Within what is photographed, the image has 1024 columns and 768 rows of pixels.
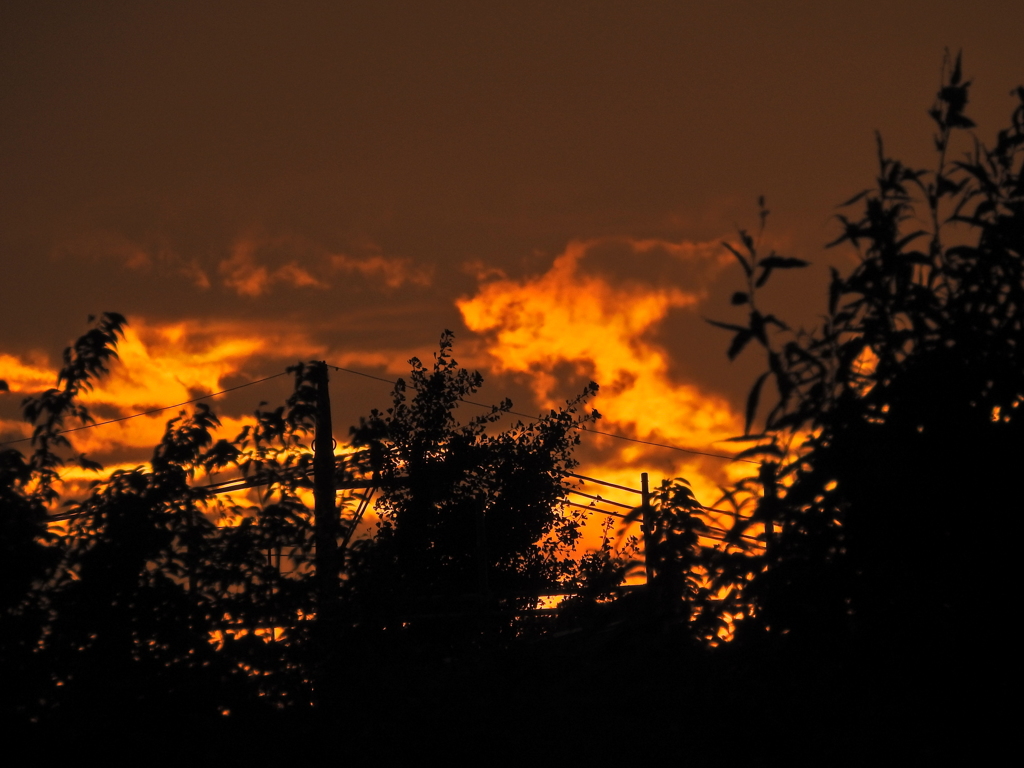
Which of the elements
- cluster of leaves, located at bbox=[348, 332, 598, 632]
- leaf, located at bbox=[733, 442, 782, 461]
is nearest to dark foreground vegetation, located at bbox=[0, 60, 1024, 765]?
leaf, located at bbox=[733, 442, 782, 461]

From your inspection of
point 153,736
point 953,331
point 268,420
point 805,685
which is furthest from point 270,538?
point 953,331

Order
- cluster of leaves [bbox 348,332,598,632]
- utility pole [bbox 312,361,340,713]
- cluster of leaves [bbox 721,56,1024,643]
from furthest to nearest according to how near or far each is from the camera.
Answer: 1. cluster of leaves [bbox 348,332,598,632]
2. utility pole [bbox 312,361,340,713]
3. cluster of leaves [bbox 721,56,1024,643]

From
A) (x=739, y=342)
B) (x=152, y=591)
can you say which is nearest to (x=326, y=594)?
(x=152, y=591)

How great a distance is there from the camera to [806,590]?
3.49 meters

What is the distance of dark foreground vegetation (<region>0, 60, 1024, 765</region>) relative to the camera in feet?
11.0

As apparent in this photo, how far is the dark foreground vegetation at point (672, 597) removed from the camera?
335cm

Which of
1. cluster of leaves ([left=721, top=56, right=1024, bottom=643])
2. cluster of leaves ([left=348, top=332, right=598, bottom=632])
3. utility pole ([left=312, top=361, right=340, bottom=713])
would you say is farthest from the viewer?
cluster of leaves ([left=348, top=332, right=598, bottom=632])

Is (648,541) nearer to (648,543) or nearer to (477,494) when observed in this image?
(648,543)

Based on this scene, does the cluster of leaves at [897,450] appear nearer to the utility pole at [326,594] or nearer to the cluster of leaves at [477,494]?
the utility pole at [326,594]

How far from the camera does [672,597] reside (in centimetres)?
470

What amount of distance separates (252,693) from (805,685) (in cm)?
426

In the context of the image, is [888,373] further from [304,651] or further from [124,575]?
[124,575]

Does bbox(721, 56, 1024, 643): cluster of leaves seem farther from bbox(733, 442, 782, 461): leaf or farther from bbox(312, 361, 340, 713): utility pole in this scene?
bbox(312, 361, 340, 713): utility pole

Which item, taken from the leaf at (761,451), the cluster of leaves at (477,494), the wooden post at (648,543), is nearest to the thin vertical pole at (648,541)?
the wooden post at (648,543)
